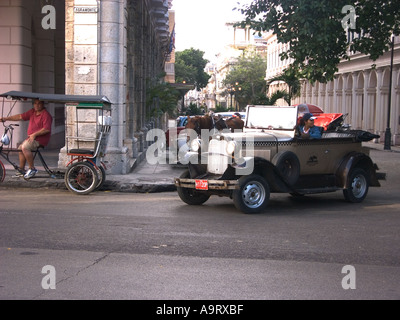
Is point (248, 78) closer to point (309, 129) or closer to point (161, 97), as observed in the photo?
point (161, 97)

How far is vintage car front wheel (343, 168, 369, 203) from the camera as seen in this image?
1221cm

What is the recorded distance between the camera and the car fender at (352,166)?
39.4 feet

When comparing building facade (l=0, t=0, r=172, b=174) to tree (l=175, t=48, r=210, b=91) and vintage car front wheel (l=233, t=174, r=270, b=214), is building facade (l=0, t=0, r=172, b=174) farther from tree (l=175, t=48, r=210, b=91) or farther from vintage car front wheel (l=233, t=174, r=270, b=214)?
tree (l=175, t=48, r=210, b=91)

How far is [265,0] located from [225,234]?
34.9 feet

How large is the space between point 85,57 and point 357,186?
741cm

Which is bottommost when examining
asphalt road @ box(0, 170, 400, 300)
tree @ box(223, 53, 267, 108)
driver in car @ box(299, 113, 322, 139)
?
asphalt road @ box(0, 170, 400, 300)

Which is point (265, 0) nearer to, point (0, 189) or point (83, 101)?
point (83, 101)

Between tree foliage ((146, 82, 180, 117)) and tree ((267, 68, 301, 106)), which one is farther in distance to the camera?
tree foliage ((146, 82, 180, 117))

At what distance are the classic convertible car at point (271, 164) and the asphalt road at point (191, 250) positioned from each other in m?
0.44

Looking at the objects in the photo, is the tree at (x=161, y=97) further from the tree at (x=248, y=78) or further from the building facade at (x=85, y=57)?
the tree at (x=248, y=78)

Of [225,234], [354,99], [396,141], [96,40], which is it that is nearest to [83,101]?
[96,40]

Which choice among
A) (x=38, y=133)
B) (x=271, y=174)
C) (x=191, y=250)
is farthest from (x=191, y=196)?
(x=191, y=250)

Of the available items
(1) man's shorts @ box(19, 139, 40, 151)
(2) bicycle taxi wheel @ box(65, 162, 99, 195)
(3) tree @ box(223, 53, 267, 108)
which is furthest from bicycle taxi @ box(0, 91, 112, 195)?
(3) tree @ box(223, 53, 267, 108)

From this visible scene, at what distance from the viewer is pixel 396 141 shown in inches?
1517
